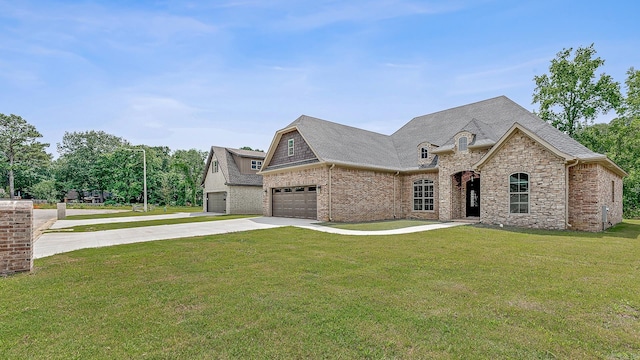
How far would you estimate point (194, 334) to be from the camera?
345cm

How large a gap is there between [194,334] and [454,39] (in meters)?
14.1

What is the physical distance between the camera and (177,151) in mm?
63469

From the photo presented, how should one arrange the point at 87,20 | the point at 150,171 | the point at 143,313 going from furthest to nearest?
the point at 150,171, the point at 87,20, the point at 143,313

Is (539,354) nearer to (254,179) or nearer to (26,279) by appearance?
(26,279)

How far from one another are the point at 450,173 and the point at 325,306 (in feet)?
50.6

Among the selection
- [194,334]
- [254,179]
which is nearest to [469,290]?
[194,334]

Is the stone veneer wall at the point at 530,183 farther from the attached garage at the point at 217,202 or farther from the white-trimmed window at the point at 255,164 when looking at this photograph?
the attached garage at the point at 217,202

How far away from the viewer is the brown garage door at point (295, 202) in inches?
735

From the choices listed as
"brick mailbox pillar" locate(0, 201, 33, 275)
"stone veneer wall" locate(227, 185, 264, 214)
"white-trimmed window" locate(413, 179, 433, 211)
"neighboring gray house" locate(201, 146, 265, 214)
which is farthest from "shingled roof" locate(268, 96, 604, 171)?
"brick mailbox pillar" locate(0, 201, 33, 275)

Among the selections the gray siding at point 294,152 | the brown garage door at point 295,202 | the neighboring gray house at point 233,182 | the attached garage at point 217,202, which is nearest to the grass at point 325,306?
the brown garage door at point 295,202

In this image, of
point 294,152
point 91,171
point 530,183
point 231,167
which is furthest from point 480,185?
point 91,171

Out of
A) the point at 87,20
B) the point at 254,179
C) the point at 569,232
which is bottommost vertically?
the point at 569,232

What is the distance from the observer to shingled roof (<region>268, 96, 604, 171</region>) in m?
16.3

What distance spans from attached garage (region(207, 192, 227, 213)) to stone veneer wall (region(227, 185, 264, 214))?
116cm
